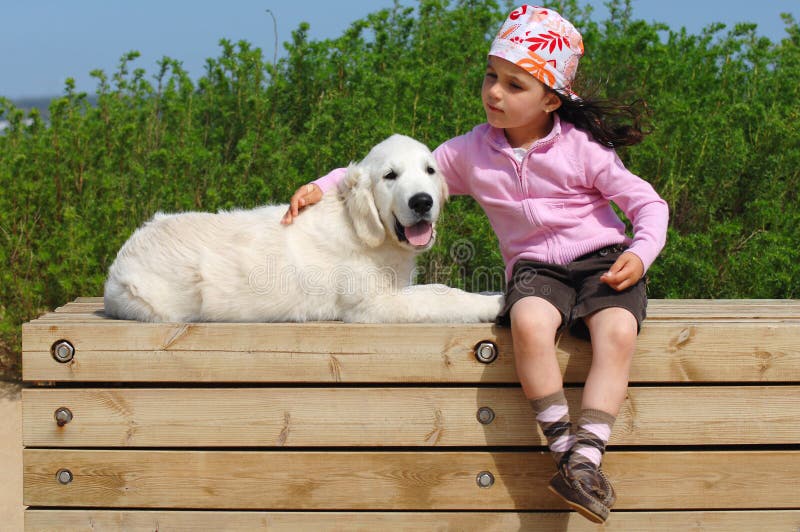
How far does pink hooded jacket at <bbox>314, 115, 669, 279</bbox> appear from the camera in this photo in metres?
3.52

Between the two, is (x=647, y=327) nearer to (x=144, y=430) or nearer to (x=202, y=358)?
(x=202, y=358)

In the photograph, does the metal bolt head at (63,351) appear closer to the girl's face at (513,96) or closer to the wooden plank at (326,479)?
the wooden plank at (326,479)

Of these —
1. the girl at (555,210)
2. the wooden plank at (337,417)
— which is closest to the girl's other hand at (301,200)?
the girl at (555,210)

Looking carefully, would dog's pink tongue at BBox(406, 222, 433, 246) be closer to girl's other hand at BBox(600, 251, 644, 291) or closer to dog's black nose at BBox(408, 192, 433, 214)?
dog's black nose at BBox(408, 192, 433, 214)

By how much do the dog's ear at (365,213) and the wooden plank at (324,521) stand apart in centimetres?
109

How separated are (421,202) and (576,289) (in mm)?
712

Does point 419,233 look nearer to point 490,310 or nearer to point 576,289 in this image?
point 490,310

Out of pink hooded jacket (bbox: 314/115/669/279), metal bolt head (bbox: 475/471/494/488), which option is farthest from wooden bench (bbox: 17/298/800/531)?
pink hooded jacket (bbox: 314/115/669/279)

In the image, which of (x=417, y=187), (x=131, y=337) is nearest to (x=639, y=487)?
(x=417, y=187)

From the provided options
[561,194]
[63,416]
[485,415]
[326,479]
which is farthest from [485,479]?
[63,416]

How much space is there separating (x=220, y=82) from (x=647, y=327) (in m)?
5.15

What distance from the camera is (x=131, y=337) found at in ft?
11.0

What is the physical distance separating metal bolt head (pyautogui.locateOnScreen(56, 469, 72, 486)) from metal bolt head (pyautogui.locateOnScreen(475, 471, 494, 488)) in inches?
62.3

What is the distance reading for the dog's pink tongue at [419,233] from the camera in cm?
345
